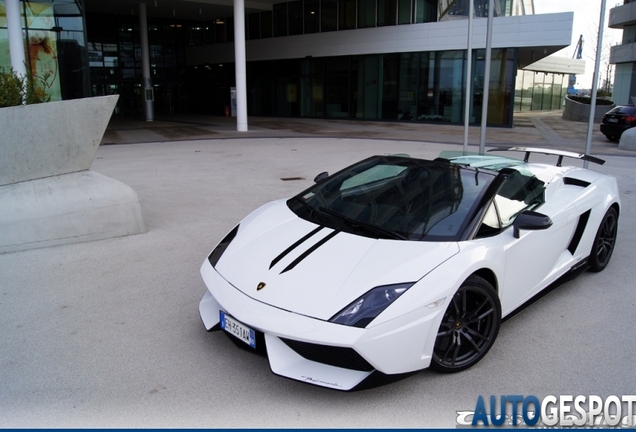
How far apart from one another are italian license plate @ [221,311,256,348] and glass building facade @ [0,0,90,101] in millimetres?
18036

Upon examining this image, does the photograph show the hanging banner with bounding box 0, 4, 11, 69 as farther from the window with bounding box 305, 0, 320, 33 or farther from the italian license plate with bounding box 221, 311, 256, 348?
the italian license plate with bounding box 221, 311, 256, 348

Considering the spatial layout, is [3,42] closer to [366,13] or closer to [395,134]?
[395,134]

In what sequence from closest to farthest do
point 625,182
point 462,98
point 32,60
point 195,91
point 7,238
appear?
point 7,238 < point 625,182 < point 32,60 < point 462,98 < point 195,91

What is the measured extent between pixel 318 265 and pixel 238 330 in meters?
0.65

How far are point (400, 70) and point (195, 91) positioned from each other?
55.3 feet

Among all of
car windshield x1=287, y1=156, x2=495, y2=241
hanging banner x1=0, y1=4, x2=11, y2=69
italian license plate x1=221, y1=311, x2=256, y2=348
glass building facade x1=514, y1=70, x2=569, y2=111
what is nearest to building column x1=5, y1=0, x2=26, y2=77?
hanging banner x1=0, y1=4, x2=11, y2=69

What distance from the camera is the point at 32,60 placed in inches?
747

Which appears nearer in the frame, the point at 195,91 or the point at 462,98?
the point at 462,98

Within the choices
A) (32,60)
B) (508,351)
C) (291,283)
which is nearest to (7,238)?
(291,283)

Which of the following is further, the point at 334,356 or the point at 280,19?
the point at 280,19

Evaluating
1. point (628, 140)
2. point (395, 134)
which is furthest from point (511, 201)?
point (395, 134)

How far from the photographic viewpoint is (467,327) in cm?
347

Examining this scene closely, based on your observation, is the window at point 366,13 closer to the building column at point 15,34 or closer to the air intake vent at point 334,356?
the building column at point 15,34

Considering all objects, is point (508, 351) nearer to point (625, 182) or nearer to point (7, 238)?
point (7, 238)
